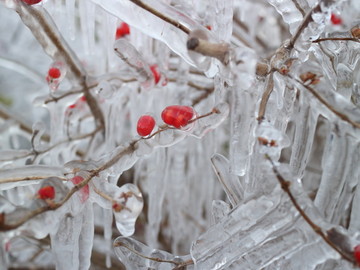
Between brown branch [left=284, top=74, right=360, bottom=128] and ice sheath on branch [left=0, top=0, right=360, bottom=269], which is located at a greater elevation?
brown branch [left=284, top=74, right=360, bottom=128]

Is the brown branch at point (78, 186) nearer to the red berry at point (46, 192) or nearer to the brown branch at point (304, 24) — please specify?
the red berry at point (46, 192)

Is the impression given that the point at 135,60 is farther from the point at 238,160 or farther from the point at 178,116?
the point at 238,160

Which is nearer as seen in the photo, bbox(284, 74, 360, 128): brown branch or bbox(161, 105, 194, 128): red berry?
bbox(284, 74, 360, 128): brown branch

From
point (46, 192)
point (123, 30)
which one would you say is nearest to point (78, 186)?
point (46, 192)

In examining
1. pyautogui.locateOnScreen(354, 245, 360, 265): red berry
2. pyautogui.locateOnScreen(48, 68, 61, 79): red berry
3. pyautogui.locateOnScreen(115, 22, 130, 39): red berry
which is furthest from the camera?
pyautogui.locateOnScreen(115, 22, 130, 39): red berry

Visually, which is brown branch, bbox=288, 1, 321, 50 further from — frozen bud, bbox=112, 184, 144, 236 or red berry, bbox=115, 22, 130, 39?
red berry, bbox=115, 22, 130, 39

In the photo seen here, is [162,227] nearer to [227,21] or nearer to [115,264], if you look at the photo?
[115,264]

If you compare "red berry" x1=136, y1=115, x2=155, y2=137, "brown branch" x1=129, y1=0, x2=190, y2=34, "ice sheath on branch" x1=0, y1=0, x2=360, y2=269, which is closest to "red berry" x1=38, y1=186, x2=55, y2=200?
"ice sheath on branch" x1=0, y1=0, x2=360, y2=269
